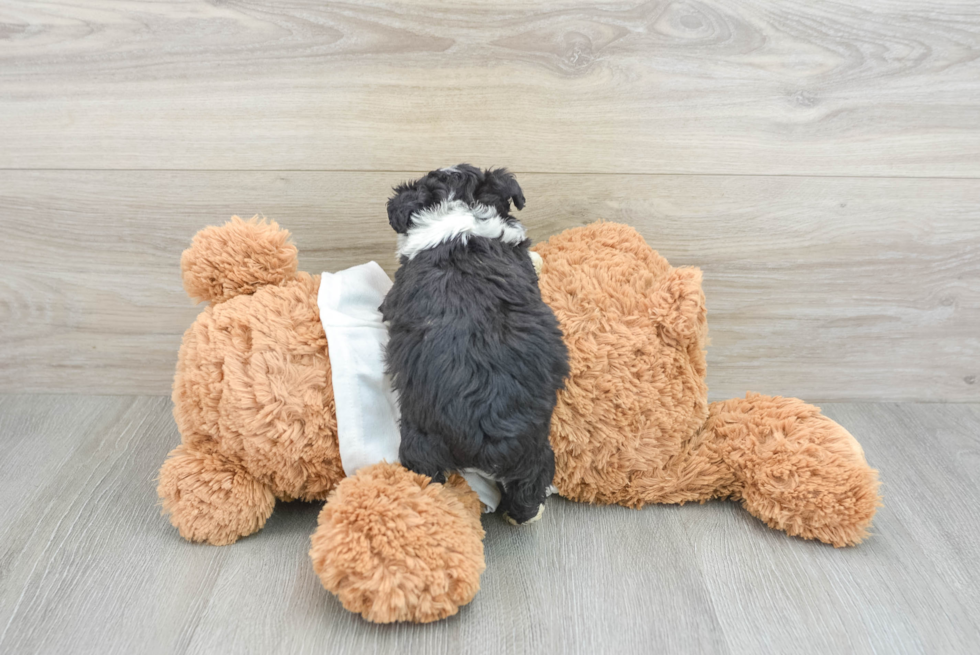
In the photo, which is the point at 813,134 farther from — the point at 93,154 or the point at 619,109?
the point at 93,154

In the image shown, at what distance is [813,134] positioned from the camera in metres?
0.91

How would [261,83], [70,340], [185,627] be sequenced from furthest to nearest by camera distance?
1. [70,340]
2. [261,83]
3. [185,627]

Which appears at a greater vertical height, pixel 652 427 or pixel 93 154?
pixel 93 154

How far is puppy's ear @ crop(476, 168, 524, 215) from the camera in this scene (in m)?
0.71

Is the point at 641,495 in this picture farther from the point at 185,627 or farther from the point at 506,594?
the point at 185,627

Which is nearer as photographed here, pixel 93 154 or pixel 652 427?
pixel 652 427

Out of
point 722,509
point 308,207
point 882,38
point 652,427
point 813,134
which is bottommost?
point 722,509

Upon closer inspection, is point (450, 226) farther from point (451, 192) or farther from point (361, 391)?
point (361, 391)

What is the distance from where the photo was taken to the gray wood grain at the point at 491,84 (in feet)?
2.79

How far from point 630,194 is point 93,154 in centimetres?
72

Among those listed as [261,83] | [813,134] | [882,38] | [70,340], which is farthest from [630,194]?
[70,340]

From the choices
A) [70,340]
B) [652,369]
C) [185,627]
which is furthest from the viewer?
[70,340]

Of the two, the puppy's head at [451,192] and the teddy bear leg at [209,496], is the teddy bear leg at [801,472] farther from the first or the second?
the teddy bear leg at [209,496]

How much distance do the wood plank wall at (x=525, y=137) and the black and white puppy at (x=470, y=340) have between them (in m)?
0.22
